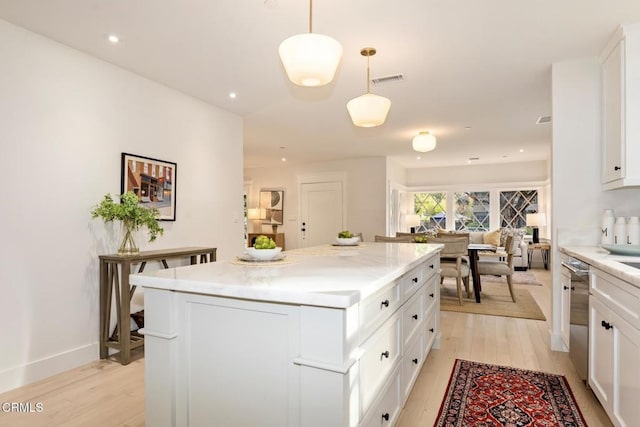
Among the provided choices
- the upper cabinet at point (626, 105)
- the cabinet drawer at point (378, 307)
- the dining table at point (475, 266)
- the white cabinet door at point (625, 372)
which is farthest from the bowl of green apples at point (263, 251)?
the dining table at point (475, 266)

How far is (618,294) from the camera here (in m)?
1.74

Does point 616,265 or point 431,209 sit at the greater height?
point 431,209

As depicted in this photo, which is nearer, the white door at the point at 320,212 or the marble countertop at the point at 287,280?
the marble countertop at the point at 287,280

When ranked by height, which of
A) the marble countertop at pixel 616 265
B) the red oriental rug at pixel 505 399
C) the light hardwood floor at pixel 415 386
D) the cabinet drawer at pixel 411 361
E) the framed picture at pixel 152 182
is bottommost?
the light hardwood floor at pixel 415 386

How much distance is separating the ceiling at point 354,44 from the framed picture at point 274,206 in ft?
12.7

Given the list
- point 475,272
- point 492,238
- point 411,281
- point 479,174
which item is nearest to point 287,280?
point 411,281

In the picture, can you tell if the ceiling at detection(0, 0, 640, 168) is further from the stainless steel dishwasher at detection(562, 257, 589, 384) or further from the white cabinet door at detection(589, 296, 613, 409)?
Result: the white cabinet door at detection(589, 296, 613, 409)

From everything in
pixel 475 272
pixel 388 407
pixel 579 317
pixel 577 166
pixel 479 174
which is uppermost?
pixel 479 174

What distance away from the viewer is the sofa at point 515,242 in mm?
7695

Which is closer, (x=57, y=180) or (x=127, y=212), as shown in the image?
(x=57, y=180)

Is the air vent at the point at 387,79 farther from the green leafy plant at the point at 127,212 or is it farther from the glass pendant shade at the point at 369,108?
the green leafy plant at the point at 127,212

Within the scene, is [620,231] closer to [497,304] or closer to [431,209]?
[497,304]

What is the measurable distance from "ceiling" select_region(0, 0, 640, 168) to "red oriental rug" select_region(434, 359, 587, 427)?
8.11ft

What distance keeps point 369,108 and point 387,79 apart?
4.10 ft
